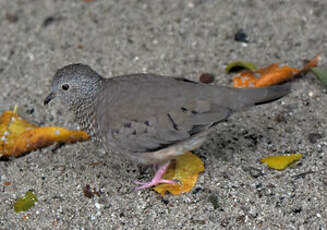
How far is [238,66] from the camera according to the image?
569 cm

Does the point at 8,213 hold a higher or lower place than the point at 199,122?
lower

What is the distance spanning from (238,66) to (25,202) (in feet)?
9.13

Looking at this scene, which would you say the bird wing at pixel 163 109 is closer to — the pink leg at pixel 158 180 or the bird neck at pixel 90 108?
the bird neck at pixel 90 108

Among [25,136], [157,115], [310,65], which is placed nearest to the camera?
[157,115]

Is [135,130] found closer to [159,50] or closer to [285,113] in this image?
[285,113]

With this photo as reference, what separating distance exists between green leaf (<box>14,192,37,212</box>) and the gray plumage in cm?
74

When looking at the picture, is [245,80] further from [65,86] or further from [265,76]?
[65,86]

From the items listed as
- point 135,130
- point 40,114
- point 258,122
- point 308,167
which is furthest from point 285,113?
point 40,114

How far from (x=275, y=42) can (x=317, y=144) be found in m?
1.89

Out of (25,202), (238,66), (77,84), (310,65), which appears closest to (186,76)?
(238,66)

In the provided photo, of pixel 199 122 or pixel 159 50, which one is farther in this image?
pixel 159 50

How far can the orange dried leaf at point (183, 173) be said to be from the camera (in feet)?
14.1

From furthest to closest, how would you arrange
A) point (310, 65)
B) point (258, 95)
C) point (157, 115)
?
point (310, 65), point (258, 95), point (157, 115)

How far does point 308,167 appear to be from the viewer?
4.34 m
